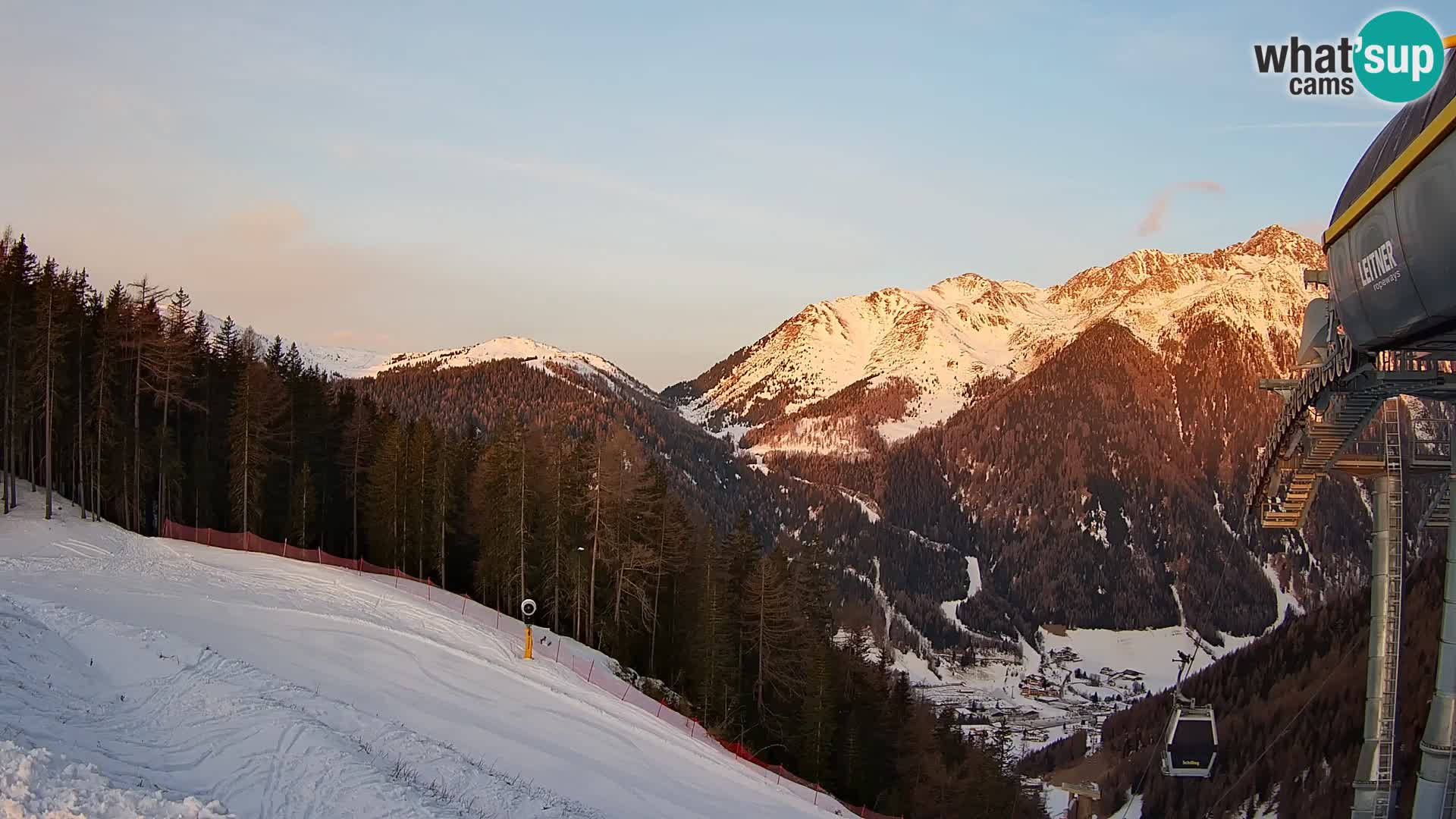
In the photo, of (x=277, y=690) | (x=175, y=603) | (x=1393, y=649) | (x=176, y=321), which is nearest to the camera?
(x=1393, y=649)

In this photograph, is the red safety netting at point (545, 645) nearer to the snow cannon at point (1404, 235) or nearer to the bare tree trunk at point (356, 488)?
the bare tree trunk at point (356, 488)

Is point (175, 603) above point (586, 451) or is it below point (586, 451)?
below

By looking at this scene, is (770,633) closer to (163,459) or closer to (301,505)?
(301,505)

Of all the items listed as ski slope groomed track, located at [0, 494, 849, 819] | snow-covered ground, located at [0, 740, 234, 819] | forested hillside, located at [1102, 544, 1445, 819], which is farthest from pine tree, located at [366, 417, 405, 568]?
snow-covered ground, located at [0, 740, 234, 819]

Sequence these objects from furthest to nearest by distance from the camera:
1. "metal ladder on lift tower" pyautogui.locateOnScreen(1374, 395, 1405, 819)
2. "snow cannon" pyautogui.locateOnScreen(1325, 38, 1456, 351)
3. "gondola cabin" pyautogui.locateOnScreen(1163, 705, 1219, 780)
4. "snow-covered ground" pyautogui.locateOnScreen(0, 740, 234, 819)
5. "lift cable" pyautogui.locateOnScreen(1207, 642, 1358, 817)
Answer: "lift cable" pyautogui.locateOnScreen(1207, 642, 1358, 817)
"gondola cabin" pyautogui.locateOnScreen(1163, 705, 1219, 780)
"metal ladder on lift tower" pyautogui.locateOnScreen(1374, 395, 1405, 819)
"snow-covered ground" pyautogui.locateOnScreen(0, 740, 234, 819)
"snow cannon" pyautogui.locateOnScreen(1325, 38, 1456, 351)

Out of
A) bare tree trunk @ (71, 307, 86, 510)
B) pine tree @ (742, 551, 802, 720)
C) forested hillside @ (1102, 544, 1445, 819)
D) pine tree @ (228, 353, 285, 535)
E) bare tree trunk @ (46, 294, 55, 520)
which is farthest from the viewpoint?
pine tree @ (228, 353, 285, 535)

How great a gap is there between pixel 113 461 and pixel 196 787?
1499 inches

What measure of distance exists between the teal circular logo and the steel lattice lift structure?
44.7 inches

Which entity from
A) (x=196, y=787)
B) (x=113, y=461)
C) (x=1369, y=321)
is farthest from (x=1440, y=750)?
(x=113, y=461)

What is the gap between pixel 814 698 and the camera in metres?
42.6

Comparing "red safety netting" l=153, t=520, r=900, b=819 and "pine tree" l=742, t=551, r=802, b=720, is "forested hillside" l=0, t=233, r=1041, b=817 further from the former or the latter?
"red safety netting" l=153, t=520, r=900, b=819

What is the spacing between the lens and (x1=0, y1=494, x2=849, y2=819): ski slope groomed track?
14.5 metres

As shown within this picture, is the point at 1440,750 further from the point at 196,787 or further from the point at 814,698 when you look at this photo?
the point at 814,698

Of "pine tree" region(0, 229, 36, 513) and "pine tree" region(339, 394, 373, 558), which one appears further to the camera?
"pine tree" region(339, 394, 373, 558)
